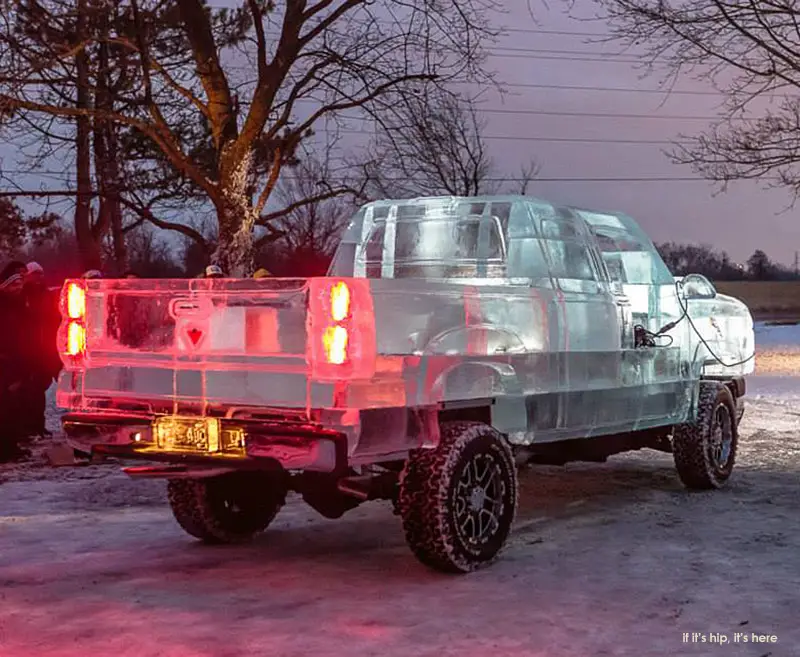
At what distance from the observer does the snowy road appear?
17.5ft

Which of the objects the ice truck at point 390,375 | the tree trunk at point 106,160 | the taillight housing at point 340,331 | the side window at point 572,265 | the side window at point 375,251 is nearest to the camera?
the taillight housing at point 340,331

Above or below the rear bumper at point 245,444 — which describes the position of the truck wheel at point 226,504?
below

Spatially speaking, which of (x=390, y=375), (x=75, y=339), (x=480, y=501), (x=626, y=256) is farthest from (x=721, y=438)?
(x=75, y=339)

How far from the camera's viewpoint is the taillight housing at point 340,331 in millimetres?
5965

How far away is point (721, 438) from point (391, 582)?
13.4 ft

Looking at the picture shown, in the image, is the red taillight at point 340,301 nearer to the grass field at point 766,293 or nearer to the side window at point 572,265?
the side window at point 572,265

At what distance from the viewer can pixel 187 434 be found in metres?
6.43

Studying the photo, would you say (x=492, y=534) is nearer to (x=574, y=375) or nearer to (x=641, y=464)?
(x=574, y=375)

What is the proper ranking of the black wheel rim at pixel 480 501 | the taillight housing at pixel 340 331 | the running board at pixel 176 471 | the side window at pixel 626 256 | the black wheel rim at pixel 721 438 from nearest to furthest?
1. the taillight housing at pixel 340 331
2. the running board at pixel 176 471
3. the black wheel rim at pixel 480 501
4. the side window at pixel 626 256
5. the black wheel rim at pixel 721 438

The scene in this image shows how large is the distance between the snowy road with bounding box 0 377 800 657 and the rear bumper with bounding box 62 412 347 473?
0.67 m

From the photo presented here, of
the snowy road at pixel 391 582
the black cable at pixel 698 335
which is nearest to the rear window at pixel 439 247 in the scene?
the snowy road at pixel 391 582

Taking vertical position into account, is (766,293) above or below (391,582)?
above

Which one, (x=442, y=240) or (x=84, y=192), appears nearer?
(x=442, y=240)

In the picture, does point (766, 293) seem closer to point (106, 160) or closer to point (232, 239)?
point (106, 160)
